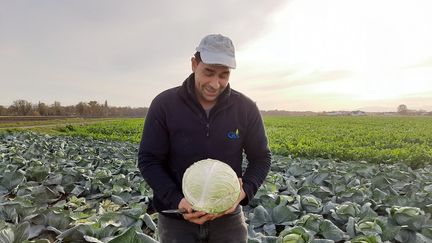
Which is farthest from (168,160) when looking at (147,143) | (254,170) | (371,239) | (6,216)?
(6,216)

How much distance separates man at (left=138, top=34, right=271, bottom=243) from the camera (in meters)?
2.71

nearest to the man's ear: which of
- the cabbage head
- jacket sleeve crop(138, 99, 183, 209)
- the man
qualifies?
the man

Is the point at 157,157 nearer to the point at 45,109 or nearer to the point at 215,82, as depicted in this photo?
the point at 215,82

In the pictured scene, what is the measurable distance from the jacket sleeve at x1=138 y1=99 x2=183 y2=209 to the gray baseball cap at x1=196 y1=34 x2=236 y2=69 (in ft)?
1.78

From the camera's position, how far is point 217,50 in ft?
8.34

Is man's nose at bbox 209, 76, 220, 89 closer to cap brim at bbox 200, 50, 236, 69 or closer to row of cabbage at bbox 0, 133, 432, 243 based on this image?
cap brim at bbox 200, 50, 236, 69

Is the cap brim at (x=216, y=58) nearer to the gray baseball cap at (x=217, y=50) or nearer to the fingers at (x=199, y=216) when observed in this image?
the gray baseball cap at (x=217, y=50)

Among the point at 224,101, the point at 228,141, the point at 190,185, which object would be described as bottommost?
the point at 190,185

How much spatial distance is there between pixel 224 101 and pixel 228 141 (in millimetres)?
303

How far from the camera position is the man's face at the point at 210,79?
8.50 ft

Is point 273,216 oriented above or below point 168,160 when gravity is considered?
below

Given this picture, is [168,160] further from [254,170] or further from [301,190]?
[301,190]

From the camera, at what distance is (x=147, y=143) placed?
277 cm

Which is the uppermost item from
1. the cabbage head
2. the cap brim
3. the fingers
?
the cap brim
